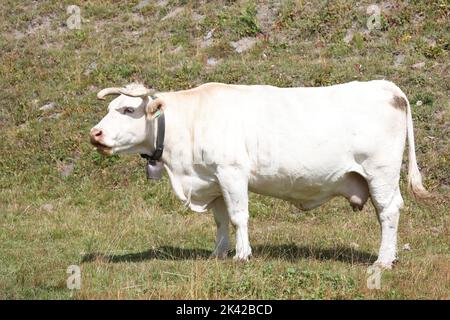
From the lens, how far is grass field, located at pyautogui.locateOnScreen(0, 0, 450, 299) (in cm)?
1051

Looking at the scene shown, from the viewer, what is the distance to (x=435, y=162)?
659 inches

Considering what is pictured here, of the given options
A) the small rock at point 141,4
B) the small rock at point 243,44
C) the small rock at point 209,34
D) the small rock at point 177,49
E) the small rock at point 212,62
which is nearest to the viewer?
the small rock at point 212,62

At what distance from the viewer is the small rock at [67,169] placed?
59.6ft

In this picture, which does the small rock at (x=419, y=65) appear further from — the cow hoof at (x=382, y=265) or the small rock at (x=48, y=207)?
the cow hoof at (x=382, y=265)

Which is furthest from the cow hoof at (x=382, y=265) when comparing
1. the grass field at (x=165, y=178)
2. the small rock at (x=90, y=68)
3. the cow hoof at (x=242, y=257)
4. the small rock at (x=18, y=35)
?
the small rock at (x=18, y=35)

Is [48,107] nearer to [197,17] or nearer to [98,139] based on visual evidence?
[197,17]

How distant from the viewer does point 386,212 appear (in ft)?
38.2

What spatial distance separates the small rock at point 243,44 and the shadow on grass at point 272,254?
1010 cm

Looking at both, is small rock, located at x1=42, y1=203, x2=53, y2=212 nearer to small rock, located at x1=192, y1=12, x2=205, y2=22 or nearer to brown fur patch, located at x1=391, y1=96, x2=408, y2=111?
brown fur patch, located at x1=391, y1=96, x2=408, y2=111

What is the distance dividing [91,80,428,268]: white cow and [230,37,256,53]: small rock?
407 inches

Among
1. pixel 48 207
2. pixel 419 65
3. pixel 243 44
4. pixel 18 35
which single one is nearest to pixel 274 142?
pixel 48 207

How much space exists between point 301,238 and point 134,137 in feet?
10.6

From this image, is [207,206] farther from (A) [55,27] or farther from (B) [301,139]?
(A) [55,27]

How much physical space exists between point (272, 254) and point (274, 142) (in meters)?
1.64
